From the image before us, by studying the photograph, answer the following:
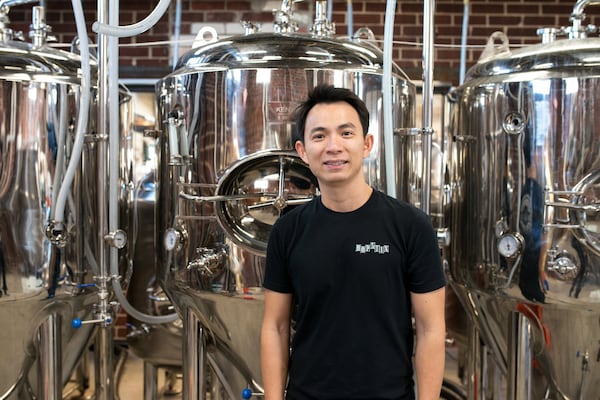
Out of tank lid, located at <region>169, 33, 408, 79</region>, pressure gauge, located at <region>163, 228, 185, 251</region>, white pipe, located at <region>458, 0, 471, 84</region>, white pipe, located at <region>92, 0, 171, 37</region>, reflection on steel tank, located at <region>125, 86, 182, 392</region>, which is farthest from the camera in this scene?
white pipe, located at <region>458, 0, 471, 84</region>

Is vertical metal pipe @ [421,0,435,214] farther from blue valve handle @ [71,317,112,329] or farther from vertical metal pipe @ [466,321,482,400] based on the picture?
blue valve handle @ [71,317,112,329]

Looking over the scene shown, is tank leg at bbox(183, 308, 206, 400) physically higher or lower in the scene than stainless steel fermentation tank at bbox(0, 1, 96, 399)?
lower

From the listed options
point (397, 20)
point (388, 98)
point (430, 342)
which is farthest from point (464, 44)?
point (430, 342)

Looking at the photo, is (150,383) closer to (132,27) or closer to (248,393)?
(248,393)

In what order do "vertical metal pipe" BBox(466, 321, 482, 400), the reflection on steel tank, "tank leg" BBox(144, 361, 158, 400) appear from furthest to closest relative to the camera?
"tank leg" BBox(144, 361, 158, 400) < the reflection on steel tank < "vertical metal pipe" BBox(466, 321, 482, 400)

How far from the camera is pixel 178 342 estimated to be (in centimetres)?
280

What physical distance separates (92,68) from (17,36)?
1.06 feet

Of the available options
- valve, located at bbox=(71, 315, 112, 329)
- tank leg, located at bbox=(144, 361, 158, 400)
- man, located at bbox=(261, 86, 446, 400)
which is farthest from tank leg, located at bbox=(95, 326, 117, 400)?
man, located at bbox=(261, 86, 446, 400)

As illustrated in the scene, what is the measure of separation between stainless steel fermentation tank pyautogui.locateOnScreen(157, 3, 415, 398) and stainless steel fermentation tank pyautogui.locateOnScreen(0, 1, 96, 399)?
0.29 meters

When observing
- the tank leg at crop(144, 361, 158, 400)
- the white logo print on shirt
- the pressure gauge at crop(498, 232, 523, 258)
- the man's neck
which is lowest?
the tank leg at crop(144, 361, 158, 400)

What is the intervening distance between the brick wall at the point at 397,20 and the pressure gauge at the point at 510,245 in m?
2.04

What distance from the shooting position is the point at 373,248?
150cm

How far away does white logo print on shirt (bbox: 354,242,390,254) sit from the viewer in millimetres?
1494

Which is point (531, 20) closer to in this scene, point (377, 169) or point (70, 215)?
point (377, 169)
